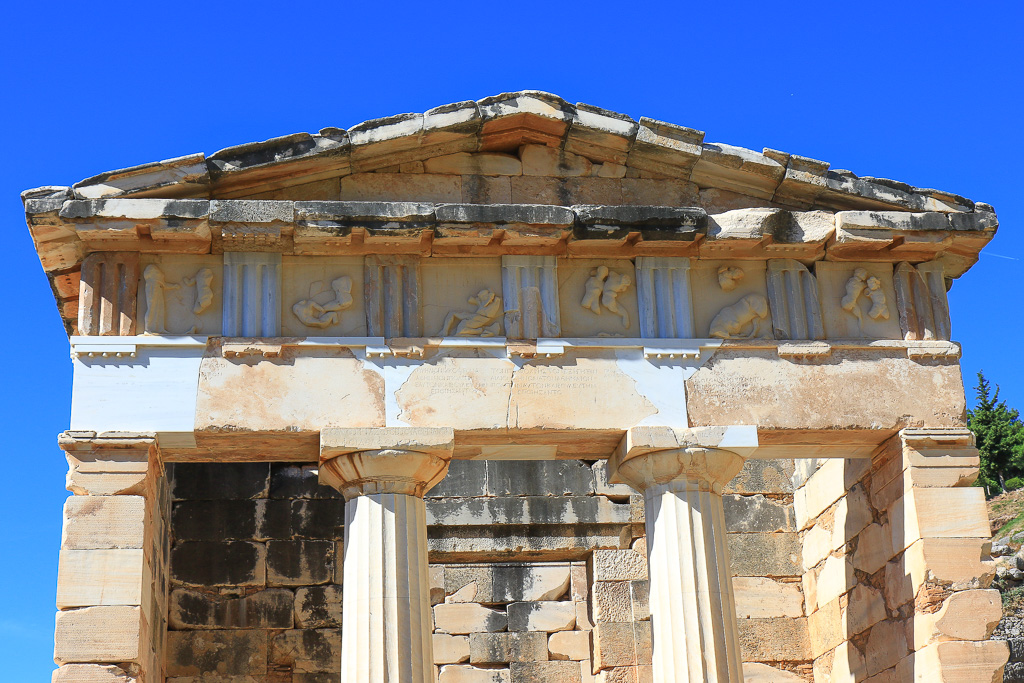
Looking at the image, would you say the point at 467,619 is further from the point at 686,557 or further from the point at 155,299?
the point at 155,299

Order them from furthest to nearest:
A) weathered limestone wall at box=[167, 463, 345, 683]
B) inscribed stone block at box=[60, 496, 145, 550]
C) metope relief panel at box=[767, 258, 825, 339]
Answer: weathered limestone wall at box=[167, 463, 345, 683] → metope relief panel at box=[767, 258, 825, 339] → inscribed stone block at box=[60, 496, 145, 550]

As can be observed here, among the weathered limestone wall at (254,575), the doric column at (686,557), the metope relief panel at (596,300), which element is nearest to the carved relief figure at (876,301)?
the doric column at (686,557)

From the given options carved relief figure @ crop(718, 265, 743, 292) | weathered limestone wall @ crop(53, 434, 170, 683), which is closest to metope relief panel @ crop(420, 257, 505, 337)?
carved relief figure @ crop(718, 265, 743, 292)

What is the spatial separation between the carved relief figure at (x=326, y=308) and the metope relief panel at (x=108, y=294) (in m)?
1.48

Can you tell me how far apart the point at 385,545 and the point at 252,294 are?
2.66 m

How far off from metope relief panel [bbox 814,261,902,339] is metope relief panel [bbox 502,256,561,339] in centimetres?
269

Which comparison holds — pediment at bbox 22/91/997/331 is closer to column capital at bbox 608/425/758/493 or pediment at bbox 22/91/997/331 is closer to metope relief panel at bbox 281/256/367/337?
metope relief panel at bbox 281/256/367/337

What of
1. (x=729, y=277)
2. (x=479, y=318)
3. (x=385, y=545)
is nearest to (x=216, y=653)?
(x=385, y=545)

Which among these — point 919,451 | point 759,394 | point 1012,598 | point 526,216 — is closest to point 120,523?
point 526,216

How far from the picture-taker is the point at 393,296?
11055 mm

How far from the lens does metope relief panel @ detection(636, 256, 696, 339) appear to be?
37.0ft

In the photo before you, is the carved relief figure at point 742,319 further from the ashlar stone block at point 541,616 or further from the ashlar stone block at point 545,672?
the ashlar stone block at point 545,672

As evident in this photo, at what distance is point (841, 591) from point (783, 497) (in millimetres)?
1938

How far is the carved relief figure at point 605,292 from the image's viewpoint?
37.1 feet
